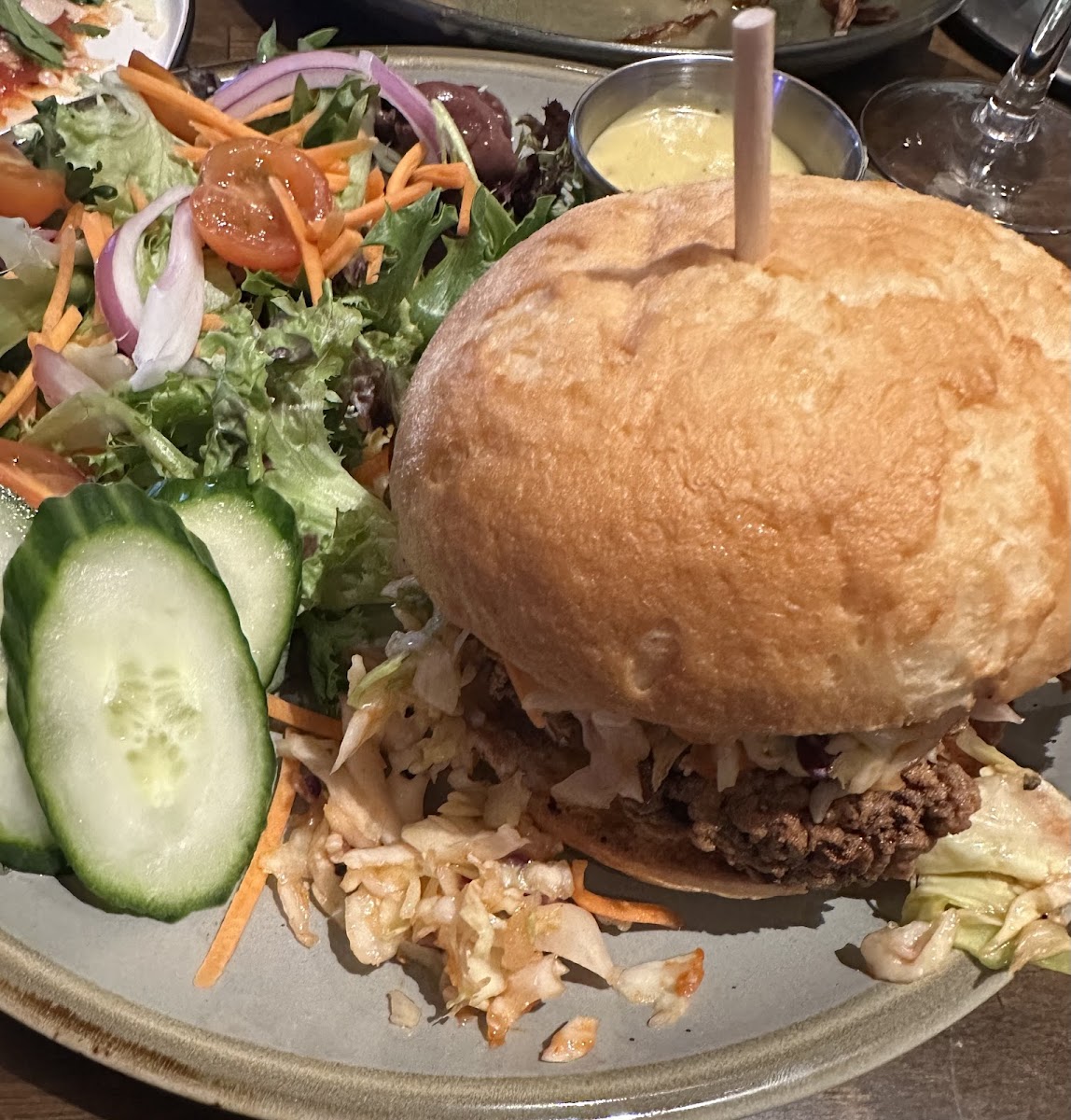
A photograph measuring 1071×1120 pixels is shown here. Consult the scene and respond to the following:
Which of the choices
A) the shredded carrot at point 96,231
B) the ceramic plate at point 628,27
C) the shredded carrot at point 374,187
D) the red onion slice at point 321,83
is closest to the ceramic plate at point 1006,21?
the ceramic plate at point 628,27

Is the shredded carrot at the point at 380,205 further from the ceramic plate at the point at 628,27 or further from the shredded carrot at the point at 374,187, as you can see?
the ceramic plate at the point at 628,27

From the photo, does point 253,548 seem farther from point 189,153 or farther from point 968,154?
point 968,154

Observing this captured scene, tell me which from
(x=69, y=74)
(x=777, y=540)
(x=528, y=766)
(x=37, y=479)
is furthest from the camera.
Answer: (x=69, y=74)

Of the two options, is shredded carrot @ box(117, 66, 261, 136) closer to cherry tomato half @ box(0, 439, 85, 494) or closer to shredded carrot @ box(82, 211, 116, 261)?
shredded carrot @ box(82, 211, 116, 261)

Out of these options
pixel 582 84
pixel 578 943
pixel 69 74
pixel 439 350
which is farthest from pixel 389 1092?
pixel 69 74

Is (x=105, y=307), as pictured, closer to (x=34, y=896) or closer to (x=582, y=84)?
(x=34, y=896)

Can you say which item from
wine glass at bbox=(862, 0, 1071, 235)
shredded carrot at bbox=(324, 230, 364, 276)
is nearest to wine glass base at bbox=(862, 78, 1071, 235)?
wine glass at bbox=(862, 0, 1071, 235)
